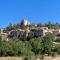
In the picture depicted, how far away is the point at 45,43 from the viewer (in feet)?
145

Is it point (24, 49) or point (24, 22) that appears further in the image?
point (24, 22)

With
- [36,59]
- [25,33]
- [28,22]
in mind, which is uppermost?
[28,22]

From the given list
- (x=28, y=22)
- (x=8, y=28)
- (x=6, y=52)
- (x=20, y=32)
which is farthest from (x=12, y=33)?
(x=6, y=52)

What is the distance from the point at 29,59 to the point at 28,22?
87164 mm

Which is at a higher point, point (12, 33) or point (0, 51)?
point (12, 33)

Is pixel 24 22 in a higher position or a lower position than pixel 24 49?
higher

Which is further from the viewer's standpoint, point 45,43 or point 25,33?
point 25,33

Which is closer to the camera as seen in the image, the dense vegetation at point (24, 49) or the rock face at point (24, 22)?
the dense vegetation at point (24, 49)

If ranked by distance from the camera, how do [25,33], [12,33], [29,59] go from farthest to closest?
[12,33] → [25,33] → [29,59]

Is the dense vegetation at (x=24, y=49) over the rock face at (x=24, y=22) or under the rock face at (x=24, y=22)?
under

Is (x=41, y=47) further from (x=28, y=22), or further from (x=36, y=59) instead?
(x=28, y=22)

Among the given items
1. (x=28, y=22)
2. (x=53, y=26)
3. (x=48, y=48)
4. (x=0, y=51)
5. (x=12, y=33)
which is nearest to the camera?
(x=0, y=51)

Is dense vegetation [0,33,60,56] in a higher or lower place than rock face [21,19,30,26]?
lower

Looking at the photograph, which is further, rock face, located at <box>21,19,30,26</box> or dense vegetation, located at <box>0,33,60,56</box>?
rock face, located at <box>21,19,30,26</box>
